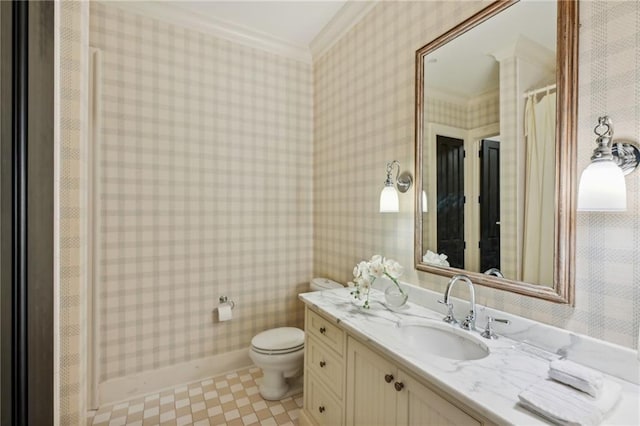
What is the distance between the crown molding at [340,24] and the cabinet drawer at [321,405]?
237 cm

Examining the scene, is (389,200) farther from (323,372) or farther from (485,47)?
(323,372)

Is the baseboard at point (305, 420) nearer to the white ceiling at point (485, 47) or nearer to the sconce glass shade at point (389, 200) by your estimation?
the sconce glass shade at point (389, 200)

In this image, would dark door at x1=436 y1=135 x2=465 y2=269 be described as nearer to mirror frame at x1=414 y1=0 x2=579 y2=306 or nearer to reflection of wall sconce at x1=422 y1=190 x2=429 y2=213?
reflection of wall sconce at x1=422 y1=190 x2=429 y2=213

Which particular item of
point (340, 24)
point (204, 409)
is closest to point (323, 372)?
point (204, 409)

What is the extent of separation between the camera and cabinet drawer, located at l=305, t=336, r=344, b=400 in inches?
58.1

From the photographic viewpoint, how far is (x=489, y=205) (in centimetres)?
138

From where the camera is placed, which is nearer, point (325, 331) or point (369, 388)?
point (369, 388)

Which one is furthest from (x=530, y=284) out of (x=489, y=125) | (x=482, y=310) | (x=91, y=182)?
(x=91, y=182)

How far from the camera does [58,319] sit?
972 mm

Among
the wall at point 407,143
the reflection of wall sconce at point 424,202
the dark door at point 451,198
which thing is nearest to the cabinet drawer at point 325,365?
the wall at point 407,143

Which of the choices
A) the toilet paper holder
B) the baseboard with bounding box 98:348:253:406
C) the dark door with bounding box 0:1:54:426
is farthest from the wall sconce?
the baseboard with bounding box 98:348:253:406

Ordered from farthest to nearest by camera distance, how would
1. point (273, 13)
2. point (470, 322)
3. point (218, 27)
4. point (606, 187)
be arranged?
point (218, 27) < point (273, 13) < point (470, 322) < point (606, 187)

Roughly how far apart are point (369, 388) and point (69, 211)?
4.29 feet

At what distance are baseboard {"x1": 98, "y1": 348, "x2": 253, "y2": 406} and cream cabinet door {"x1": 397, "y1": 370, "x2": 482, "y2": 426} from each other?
1.74 m
